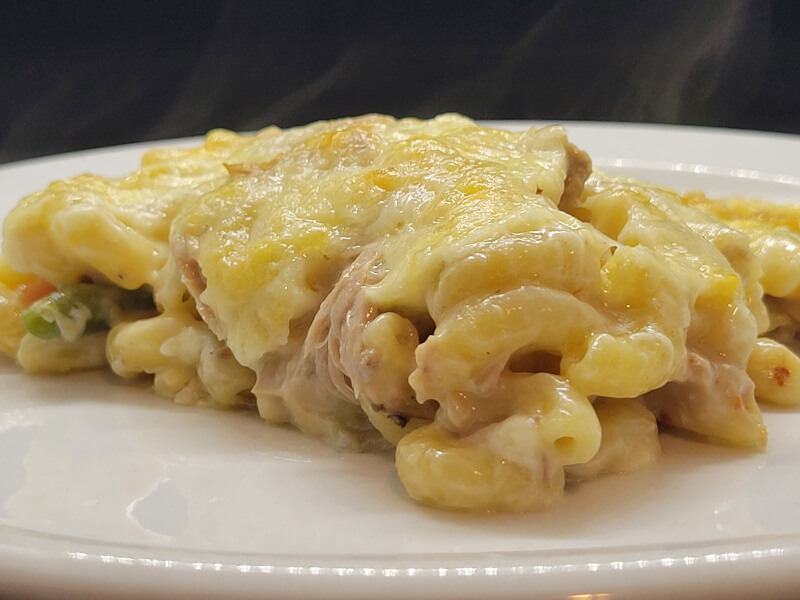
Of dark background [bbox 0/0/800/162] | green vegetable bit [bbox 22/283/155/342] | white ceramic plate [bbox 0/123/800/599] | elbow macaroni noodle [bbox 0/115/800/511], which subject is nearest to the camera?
white ceramic plate [bbox 0/123/800/599]

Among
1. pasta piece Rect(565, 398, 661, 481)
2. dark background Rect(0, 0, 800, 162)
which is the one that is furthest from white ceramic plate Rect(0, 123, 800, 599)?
dark background Rect(0, 0, 800, 162)

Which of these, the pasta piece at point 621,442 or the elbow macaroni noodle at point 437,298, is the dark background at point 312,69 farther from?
the pasta piece at point 621,442

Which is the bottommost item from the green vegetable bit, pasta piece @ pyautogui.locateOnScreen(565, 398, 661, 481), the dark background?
the dark background

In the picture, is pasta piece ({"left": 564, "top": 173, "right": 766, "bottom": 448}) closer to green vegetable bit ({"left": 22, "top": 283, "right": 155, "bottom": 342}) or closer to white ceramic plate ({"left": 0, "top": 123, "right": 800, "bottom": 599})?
white ceramic plate ({"left": 0, "top": 123, "right": 800, "bottom": 599})

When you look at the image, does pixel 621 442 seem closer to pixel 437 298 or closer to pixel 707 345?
pixel 707 345

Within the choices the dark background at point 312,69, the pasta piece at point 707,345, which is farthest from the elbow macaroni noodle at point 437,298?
the dark background at point 312,69

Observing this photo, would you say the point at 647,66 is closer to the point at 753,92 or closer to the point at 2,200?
the point at 753,92
